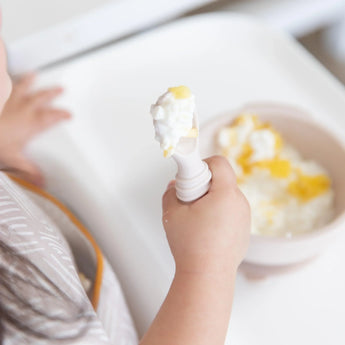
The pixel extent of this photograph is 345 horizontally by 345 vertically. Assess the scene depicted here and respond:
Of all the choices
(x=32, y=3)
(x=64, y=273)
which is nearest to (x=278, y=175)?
(x=64, y=273)

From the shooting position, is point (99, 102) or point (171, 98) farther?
point (99, 102)

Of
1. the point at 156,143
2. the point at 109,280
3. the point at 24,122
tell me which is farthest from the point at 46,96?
the point at 109,280

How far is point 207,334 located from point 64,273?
0.39 ft

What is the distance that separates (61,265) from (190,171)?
13 cm

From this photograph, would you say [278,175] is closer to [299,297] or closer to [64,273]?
[299,297]

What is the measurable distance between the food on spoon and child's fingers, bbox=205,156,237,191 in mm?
76

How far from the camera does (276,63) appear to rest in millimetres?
629

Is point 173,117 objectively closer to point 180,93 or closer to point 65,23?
point 180,93

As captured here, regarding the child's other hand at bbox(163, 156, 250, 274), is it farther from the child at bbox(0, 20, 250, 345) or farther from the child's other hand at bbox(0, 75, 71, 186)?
the child's other hand at bbox(0, 75, 71, 186)

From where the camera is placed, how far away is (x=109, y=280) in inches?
18.2

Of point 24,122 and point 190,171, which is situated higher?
point 24,122

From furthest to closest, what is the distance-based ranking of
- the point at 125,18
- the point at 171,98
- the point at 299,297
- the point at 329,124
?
the point at 125,18 < the point at 329,124 < the point at 299,297 < the point at 171,98

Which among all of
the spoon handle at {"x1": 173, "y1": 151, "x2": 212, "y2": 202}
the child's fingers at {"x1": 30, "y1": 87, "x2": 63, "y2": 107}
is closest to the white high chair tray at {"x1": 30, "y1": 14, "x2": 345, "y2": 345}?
the child's fingers at {"x1": 30, "y1": 87, "x2": 63, "y2": 107}

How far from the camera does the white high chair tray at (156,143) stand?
453 mm
